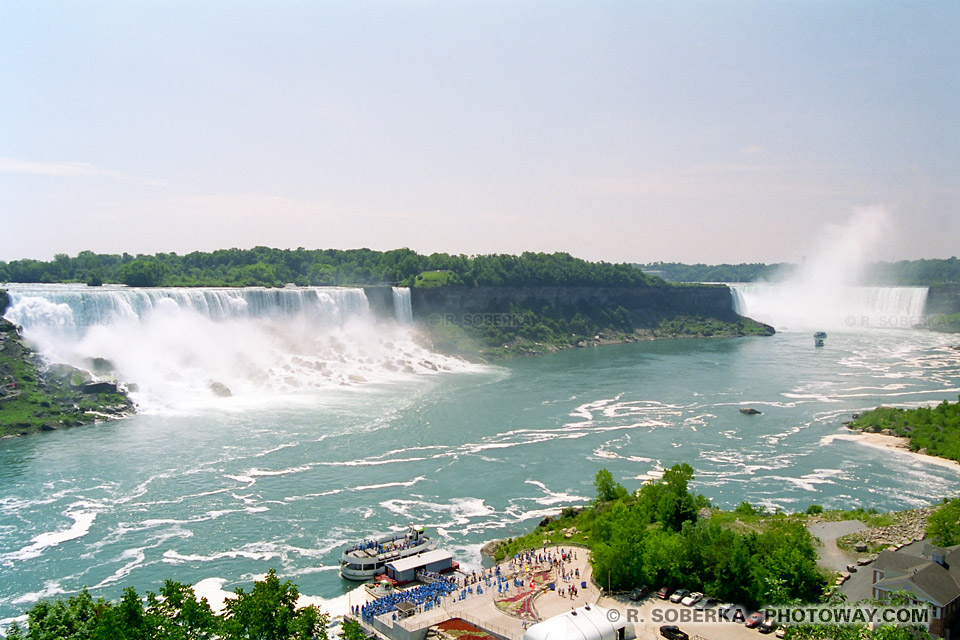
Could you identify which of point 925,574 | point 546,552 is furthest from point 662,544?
point 925,574

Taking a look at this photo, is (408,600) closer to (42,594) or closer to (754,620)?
(754,620)

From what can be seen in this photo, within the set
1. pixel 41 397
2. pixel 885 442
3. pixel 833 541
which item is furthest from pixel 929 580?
pixel 41 397

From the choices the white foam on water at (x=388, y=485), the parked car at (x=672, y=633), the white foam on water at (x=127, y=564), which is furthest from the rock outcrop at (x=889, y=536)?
the white foam on water at (x=127, y=564)

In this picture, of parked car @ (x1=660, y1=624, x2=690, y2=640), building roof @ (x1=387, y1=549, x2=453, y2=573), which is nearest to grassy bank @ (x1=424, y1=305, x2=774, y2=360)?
building roof @ (x1=387, y1=549, x2=453, y2=573)

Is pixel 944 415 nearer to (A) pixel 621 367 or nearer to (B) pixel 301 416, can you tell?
(A) pixel 621 367

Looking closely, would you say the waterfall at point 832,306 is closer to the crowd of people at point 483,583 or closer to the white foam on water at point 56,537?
the crowd of people at point 483,583

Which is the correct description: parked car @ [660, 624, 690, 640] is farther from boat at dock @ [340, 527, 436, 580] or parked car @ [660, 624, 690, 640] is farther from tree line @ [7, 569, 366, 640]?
boat at dock @ [340, 527, 436, 580]
